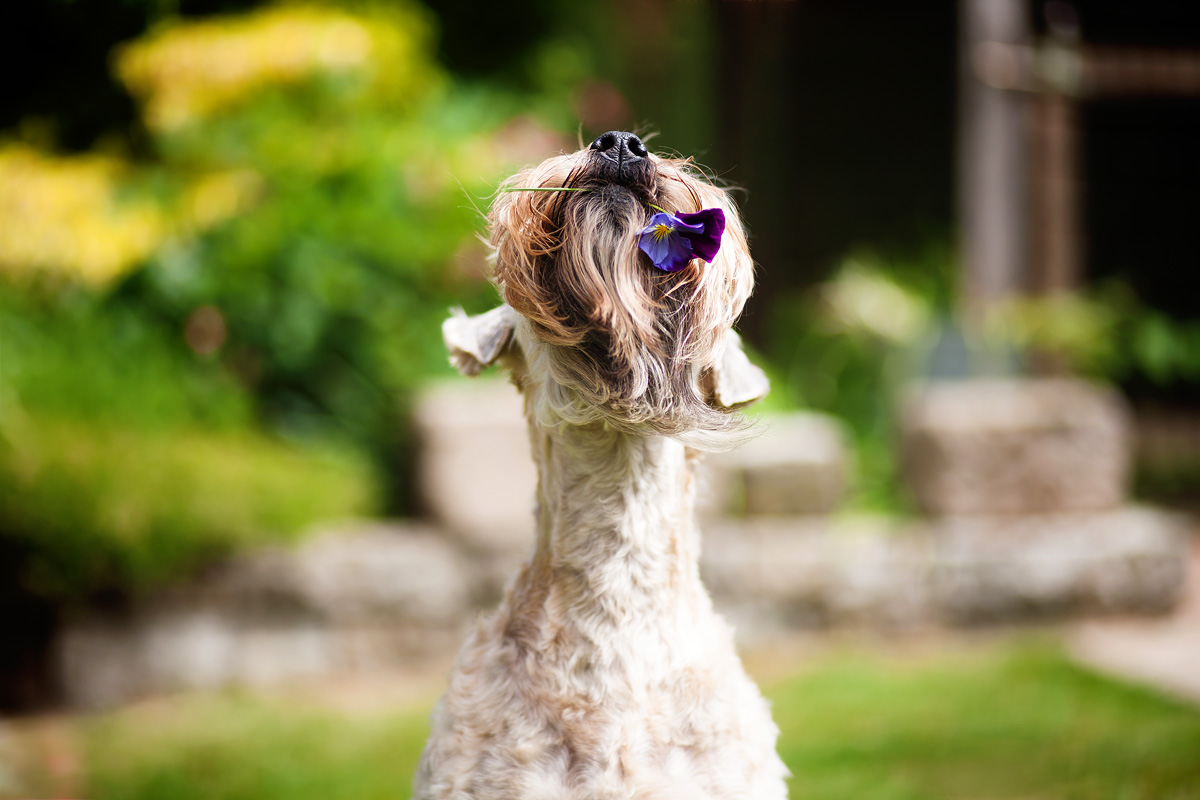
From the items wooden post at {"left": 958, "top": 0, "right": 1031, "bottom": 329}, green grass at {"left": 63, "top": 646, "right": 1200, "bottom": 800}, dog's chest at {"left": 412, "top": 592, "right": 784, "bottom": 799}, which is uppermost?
wooden post at {"left": 958, "top": 0, "right": 1031, "bottom": 329}

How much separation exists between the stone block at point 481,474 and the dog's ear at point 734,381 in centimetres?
268

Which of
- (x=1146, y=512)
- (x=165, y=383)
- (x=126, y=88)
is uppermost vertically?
(x=126, y=88)

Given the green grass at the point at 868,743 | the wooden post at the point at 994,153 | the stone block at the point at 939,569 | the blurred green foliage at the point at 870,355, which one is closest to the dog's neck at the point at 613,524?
the green grass at the point at 868,743

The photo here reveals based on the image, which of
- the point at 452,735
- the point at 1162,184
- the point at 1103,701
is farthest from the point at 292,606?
the point at 1162,184

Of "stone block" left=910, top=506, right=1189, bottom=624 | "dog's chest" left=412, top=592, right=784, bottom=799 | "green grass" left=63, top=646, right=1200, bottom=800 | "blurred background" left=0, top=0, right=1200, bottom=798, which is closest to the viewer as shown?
"dog's chest" left=412, top=592, right=784, bottom=799

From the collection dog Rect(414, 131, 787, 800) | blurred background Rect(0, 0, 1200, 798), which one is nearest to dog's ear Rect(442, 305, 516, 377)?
dog Rect(414, 131, 787, 800)

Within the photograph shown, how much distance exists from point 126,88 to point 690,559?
4.93 m

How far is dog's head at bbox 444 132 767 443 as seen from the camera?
1.47 m

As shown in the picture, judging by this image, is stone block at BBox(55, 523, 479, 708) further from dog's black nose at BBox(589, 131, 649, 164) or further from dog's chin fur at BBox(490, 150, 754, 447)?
dog's black nose at BBox(589, 131, 649, 164)

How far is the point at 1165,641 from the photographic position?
4621 mm

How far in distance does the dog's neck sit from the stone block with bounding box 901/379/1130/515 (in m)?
3.40

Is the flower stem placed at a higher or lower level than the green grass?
higher

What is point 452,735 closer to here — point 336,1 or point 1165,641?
point 1165,641

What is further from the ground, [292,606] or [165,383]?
[165,383]
